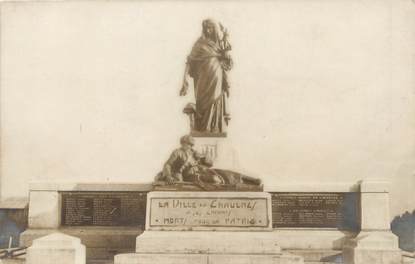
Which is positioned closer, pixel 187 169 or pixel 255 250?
pixel 255 250

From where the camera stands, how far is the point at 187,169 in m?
12.2

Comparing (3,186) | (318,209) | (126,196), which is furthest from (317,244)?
(3,186)

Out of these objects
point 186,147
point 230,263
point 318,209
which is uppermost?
point 186,147

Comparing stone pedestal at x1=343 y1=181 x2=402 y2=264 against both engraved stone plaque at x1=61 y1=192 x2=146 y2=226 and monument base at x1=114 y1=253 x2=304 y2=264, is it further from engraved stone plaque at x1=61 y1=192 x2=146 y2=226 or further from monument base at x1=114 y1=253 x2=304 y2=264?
engraved stone plaque at x1=61 y1=192 x2=146 y2=226

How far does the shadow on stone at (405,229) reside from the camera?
17906mm

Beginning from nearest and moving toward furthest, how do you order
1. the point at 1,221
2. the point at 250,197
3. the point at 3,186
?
the point at 250,197 < the point at 1,221 < the point at 3,186

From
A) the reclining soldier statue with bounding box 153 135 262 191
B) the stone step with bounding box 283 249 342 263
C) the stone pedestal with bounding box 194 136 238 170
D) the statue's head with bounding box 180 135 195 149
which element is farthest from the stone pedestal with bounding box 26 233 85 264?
the stone step with bounding box 283 249 342 263

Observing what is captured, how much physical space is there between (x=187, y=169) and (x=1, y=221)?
24.0 feet

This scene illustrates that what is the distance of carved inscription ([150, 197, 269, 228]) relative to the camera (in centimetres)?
1180

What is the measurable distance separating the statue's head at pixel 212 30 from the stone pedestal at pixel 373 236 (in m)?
4.44

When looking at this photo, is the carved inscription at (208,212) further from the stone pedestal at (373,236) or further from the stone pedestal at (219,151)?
the stone pedestal at (373,236)

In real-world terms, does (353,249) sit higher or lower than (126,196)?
lower

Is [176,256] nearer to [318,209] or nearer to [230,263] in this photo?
[230,263]

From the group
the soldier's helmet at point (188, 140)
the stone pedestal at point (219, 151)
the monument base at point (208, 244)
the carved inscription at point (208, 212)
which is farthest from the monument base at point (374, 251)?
the soldier's helmet at point (188, 140)
